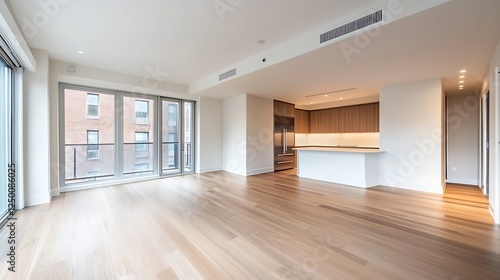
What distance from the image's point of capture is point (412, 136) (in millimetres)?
4727

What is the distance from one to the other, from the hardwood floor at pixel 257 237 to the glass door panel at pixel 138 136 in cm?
168

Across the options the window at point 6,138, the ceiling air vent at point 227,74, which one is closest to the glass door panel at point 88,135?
the window at point 6,138

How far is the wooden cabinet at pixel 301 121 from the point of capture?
8430 millimetres

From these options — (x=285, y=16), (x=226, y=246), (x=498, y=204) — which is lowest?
(x=226, y=246)

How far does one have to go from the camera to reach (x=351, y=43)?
9.46ft

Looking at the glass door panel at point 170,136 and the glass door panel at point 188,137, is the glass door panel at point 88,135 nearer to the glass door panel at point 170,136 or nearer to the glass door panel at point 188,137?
the glass door panel at point 170,136

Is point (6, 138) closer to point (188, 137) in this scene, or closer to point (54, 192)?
point (54, 192)

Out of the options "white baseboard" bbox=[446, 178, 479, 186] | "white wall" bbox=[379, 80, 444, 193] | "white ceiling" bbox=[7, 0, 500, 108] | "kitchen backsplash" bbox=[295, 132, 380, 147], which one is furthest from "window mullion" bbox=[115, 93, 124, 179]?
"white baseboard" bbox=[446, 178, 479, 186]

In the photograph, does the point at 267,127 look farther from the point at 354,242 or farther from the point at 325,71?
the point at 354,242

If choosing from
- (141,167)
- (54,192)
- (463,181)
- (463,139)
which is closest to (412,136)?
(463,139)

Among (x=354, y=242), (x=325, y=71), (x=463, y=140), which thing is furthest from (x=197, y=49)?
(x=463, y=140)

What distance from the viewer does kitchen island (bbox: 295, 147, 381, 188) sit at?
486 cm

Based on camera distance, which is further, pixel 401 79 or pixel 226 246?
pixel 401 79

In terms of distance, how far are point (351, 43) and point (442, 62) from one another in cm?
201
